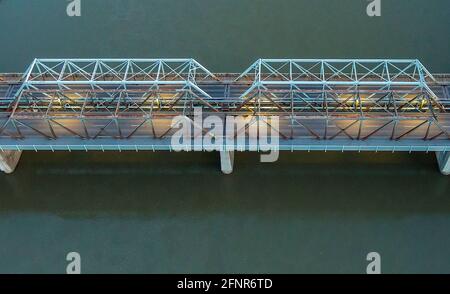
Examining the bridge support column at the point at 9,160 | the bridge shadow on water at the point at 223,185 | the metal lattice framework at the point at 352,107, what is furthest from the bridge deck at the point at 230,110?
the bridge shadow on water at the point at 223,185

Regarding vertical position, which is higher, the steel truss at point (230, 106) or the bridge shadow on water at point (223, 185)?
the steel truss at point (230, 106)

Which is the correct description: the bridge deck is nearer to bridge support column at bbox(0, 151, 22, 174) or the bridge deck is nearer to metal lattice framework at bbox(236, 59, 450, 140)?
metal lattice framework at bbox(236, 59, 450, 140)

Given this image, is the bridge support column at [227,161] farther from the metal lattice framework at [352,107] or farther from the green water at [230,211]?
the metal lattice framework at [352,107]

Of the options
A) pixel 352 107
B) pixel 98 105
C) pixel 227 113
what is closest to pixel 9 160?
pixel 98 105

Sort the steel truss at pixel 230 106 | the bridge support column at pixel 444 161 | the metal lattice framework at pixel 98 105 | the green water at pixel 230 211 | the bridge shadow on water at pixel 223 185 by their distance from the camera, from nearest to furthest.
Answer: the green water at pixel 230 211 < the steel truss at pixel 230 106 < the metal lattice framework at pixel 98 105 < the bridge support column at pixel 444 161 < the bridge shadow on water at pixel 223 185

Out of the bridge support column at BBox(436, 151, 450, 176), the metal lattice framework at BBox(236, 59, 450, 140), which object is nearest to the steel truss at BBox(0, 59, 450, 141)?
the metal lattice framework at BBox(236, 59, 450, 140)

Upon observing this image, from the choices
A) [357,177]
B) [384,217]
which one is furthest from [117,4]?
[384,217]

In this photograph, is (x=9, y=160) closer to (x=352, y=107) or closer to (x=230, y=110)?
(x=230, y=110)

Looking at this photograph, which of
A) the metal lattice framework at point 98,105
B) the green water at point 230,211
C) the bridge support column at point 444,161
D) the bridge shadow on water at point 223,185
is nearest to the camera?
the green water at point 230,211
